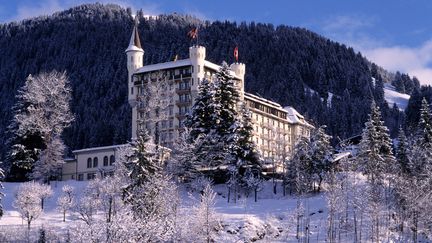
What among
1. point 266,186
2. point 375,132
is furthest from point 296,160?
point 375,132

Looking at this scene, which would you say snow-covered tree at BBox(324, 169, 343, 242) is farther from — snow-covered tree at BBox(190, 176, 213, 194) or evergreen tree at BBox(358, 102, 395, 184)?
snow-covered tree at BBox(190, 176, 213, 194)

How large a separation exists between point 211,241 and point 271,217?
8771 mm

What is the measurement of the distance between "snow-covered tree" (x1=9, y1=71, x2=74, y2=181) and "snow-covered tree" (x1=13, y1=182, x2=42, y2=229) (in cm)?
1152

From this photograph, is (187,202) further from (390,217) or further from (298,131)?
(298,131)

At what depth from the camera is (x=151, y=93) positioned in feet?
335

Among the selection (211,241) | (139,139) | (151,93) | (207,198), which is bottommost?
(211,241)

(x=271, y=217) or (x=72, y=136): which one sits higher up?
(x=72, y=136)

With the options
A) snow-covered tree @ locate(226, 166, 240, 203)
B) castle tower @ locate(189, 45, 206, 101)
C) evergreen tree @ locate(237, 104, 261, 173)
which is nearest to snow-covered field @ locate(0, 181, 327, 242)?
snow-covered tree @ locate(226, 166, 240, 203)

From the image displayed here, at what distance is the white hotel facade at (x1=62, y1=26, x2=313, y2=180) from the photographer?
10469cm

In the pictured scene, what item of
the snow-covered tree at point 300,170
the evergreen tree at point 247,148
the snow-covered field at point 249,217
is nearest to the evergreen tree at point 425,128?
the snow-covered tree at point 300,170

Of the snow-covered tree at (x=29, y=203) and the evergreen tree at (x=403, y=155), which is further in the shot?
the evergreen tree at (x=403, y=155)

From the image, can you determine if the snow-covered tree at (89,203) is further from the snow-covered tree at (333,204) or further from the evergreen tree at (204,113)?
the snow-covered tree at (333,204)

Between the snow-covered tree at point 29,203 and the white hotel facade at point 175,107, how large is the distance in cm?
2316

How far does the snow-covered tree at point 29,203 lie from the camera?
231ft
